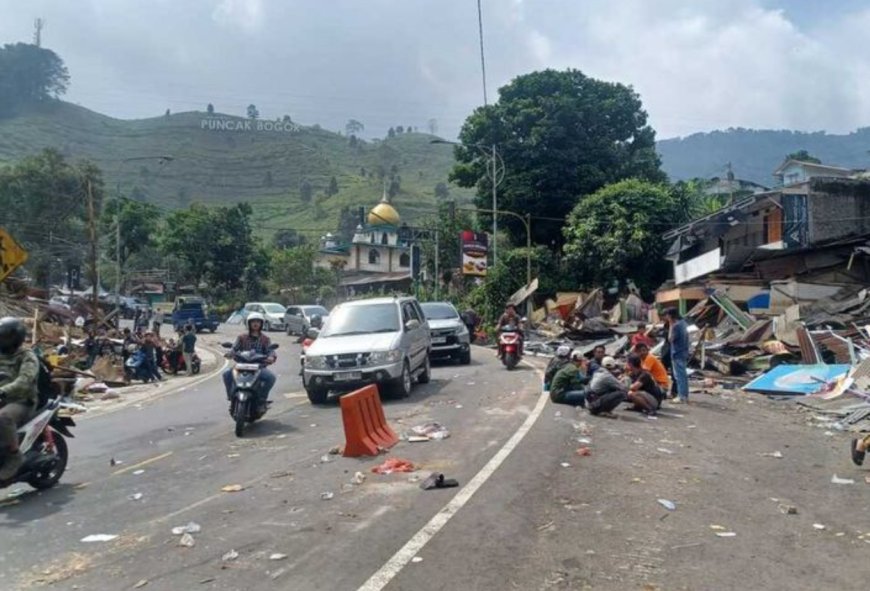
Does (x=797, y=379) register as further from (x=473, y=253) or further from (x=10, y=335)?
(x=473, y=253)

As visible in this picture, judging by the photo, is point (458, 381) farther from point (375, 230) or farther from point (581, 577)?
point (375, 230)

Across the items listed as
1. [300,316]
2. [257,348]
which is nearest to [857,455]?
[257,348]

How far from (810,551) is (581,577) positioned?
1.92 m

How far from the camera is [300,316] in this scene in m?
40.9

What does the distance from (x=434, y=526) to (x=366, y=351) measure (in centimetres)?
844

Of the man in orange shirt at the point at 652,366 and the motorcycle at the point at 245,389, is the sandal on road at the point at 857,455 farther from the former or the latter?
the motorcycle at the point at 245,389

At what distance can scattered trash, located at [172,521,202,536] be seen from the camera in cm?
615

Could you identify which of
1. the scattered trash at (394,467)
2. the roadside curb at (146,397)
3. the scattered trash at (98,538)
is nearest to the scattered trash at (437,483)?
the scattered trash at (394,467)

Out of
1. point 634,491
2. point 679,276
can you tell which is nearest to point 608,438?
point 634,491

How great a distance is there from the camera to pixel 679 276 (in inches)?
1497

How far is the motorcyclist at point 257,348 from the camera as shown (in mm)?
11734

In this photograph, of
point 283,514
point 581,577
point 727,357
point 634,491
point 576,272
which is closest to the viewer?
point 581,577

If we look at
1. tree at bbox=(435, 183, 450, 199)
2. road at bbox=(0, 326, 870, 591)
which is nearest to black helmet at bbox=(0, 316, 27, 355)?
road at bbox=(0, 326, 870, 591)

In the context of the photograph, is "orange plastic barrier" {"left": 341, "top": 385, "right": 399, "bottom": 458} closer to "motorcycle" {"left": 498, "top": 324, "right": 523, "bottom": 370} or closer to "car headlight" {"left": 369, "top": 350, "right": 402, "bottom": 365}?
"car headlight" {"left": 369, "top": 350, "right": 402, "bottom": 365}
